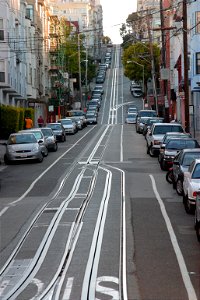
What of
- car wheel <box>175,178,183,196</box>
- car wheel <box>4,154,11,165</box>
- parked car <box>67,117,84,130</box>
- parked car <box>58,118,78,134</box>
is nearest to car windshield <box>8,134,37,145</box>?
car wheel <box>4,154,11,165</box>

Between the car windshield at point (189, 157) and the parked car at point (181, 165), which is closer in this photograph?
the parked car at point (181, 165)

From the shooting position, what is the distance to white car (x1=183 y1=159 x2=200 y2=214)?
67.5ft

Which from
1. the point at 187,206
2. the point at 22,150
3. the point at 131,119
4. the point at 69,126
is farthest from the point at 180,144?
the point at 131,119

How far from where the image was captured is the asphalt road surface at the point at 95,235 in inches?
501

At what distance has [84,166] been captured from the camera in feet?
117

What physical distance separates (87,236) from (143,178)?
42.9ft

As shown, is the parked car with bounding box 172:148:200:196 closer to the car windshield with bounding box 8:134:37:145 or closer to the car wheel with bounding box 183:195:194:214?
the car wheel with bounding box 183:195:194:214

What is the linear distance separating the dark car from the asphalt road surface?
2.36 ft

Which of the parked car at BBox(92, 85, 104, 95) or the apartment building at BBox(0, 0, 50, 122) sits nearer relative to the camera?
the apartment building at BBox(0, 0, 50, 122)

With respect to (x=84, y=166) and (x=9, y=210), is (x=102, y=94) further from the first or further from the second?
(x=9, y=210)

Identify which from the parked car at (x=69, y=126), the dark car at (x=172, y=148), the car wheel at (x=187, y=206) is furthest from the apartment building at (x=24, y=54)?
the car wheel at (x=187, y=206)

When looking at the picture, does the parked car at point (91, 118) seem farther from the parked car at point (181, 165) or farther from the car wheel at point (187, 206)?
the car wheel at point (187, 206)

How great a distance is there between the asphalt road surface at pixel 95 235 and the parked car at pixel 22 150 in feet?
5.68

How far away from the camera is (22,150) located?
37656 millimetres
